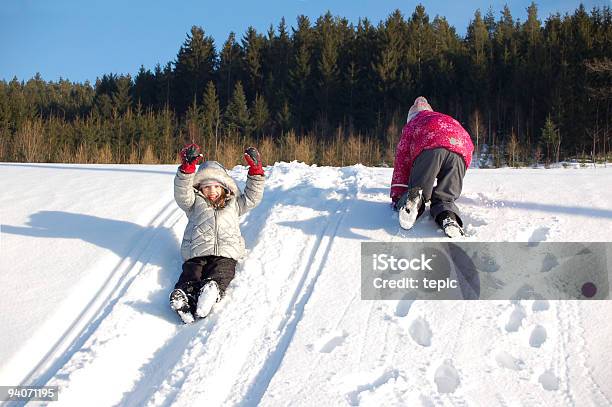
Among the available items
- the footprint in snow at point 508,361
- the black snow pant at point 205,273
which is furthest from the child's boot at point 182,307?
the footprint in snow at point 508,361

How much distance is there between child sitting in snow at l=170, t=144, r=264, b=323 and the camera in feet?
9.41

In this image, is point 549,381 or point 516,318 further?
point 516,318

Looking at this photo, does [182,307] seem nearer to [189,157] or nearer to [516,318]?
[189,157]

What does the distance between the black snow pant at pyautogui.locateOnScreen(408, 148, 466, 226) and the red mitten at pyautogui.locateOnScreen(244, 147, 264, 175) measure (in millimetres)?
1177

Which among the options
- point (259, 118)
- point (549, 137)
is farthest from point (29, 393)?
point (259, 118)

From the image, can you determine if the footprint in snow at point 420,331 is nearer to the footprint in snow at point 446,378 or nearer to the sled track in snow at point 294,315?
the footprint in snow at point 446,378

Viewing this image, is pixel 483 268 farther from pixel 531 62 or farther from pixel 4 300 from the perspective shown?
pixel 531 62

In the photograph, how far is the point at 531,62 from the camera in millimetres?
23359

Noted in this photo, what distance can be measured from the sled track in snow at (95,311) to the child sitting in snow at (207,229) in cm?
45

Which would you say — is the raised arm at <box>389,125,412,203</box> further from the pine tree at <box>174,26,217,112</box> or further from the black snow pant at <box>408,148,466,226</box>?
the pine tree at <box>174,26,217,112</box>

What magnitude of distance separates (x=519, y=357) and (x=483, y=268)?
788 mm

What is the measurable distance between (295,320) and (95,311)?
1.34 m

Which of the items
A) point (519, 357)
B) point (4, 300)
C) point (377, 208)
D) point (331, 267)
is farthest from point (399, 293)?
point (4, 300)

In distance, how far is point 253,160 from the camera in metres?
3.58
